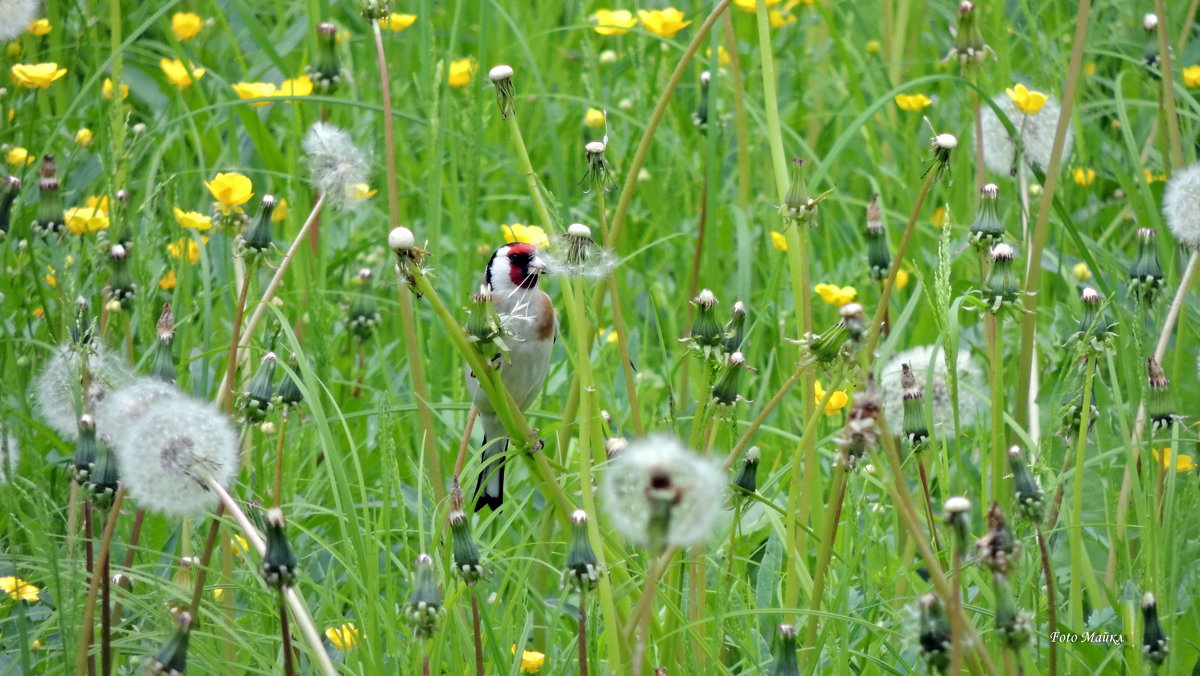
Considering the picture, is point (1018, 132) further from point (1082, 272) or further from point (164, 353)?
point (164, 353)

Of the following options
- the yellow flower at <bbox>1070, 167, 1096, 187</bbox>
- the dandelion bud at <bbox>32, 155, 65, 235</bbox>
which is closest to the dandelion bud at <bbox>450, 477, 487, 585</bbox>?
the dandelion bud at <bbox>32, 155, 65, 235</bbox>

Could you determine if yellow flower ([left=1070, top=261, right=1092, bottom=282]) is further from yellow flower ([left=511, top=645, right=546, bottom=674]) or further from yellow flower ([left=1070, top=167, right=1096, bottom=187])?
yellow flower ([left=511, top=645, right=546, bottom=674])

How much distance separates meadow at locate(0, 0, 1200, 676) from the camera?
1663 millimetres

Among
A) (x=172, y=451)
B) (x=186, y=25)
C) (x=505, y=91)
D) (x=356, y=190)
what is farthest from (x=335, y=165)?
(x=186, y=25)

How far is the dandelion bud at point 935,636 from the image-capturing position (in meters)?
1.32

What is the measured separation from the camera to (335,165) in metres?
2.10

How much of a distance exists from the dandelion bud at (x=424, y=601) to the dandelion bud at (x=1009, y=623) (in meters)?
0.66

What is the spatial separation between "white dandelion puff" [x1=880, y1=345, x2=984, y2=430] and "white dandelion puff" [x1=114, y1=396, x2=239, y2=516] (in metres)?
1.36

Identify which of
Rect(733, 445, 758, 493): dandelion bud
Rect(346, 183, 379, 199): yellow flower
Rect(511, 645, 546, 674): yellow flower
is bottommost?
Rect(511, 645, 546, 674): yellow flower

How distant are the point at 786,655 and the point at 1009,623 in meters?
0.36

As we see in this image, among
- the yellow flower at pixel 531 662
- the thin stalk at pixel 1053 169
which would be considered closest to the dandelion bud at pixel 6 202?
the yellow flower at pixel 531 662

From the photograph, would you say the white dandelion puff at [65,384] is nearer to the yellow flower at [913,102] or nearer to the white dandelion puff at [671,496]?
the white dandelion puff at [671,496]

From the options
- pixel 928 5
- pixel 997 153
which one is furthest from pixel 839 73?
pixel 997 153

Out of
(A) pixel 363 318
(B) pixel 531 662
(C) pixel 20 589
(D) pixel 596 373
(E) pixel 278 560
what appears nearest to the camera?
(E) pixel 278 560
